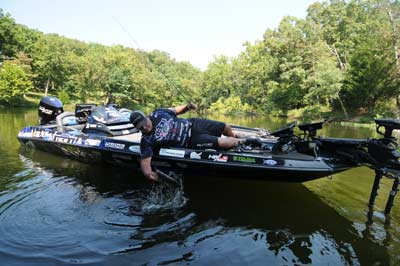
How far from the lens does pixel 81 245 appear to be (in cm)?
387

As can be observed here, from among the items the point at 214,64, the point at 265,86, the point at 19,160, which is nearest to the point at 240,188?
the point at 19,160

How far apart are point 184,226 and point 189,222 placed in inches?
6.2

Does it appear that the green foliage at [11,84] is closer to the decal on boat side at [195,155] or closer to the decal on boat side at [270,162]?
the decal on boat side at [195,155]

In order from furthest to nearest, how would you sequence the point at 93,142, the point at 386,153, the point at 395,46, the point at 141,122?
the point at 395,46 < the point at 93,142 < the point at 141,122 < the point at 386,153

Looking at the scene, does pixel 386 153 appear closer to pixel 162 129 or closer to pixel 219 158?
pixel 219 158

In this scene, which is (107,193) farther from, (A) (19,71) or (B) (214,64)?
(B) (214,64)

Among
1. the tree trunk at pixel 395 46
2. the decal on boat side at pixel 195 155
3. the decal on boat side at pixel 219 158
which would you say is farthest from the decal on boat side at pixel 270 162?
the tree trunk at pixel 395 46

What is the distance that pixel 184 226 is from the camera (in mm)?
4445

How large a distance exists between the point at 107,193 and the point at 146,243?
2057mm

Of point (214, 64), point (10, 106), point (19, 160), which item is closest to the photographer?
point (19, 160)

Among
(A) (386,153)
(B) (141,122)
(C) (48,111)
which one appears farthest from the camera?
(C) (48,111)

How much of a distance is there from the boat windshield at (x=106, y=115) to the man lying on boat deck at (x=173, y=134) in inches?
109

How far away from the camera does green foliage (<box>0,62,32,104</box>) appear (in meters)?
29.2

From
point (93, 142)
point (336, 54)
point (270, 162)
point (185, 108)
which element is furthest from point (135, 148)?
point (336, 54)
